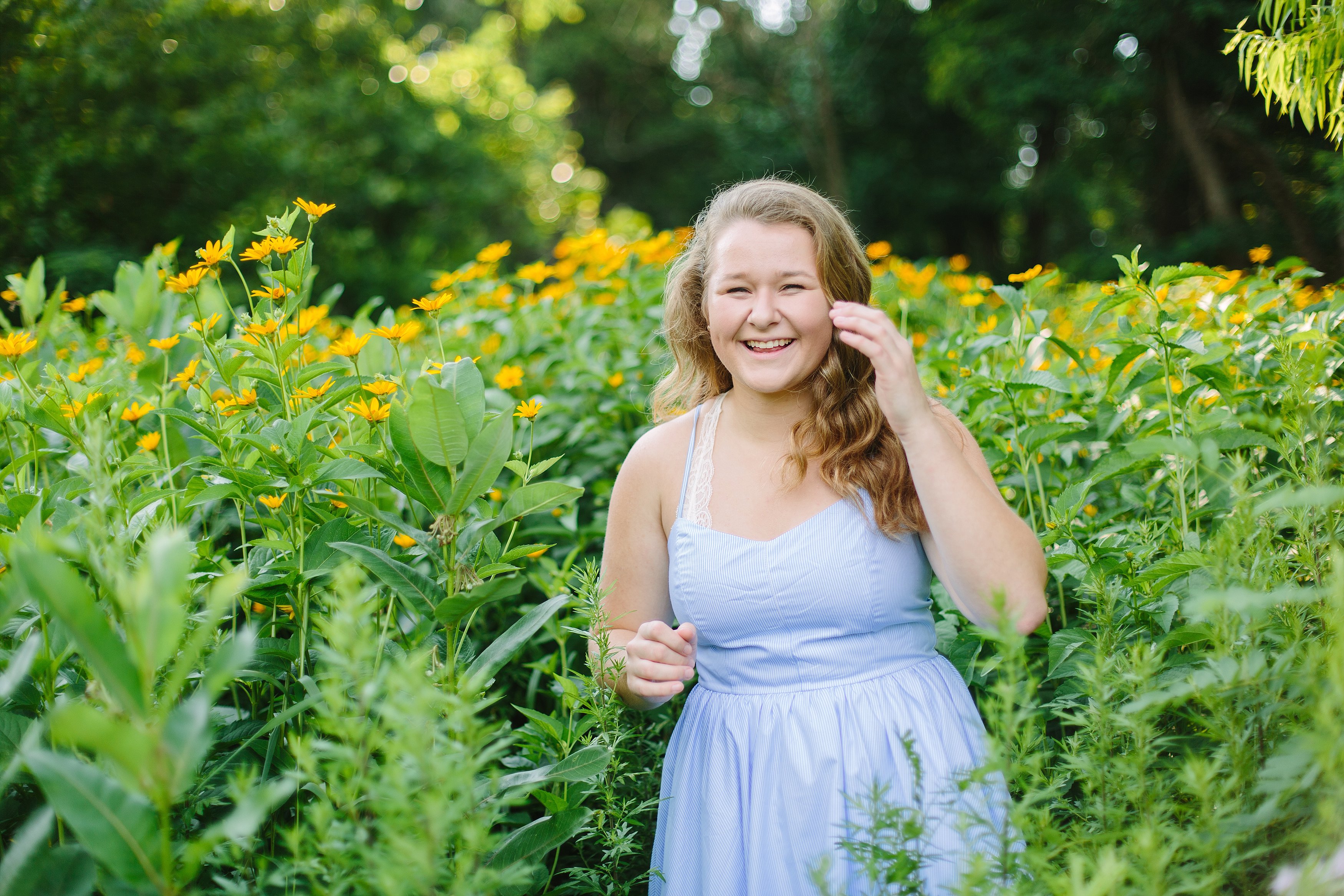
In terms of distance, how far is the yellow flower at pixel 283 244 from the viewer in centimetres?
141

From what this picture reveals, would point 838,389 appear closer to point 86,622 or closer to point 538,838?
point 538,838

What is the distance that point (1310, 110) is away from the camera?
157 cm

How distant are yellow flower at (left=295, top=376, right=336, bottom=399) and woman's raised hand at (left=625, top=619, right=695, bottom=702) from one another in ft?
2.18

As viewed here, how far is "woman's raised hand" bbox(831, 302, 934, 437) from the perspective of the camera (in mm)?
→ 1228

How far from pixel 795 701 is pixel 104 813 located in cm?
94

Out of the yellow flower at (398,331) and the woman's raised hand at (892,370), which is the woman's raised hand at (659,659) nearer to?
the woman's raised hand at (892,370)

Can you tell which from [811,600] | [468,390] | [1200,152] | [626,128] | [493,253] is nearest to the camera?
[468,390]

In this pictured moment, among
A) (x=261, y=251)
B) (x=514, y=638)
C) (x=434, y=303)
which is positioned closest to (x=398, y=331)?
(x=434, y=303)

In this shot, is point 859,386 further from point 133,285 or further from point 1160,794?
point 133,285

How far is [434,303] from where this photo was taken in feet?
5.12

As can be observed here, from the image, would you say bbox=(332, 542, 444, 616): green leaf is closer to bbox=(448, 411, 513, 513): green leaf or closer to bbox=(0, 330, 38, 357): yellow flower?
bbox=(448, 411, 513, 513): green leaf

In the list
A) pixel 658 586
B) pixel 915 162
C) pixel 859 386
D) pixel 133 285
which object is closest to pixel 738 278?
pixel 859 386

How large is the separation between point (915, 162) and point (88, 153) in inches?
495

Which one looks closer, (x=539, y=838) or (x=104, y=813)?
(x=104, y=813)
